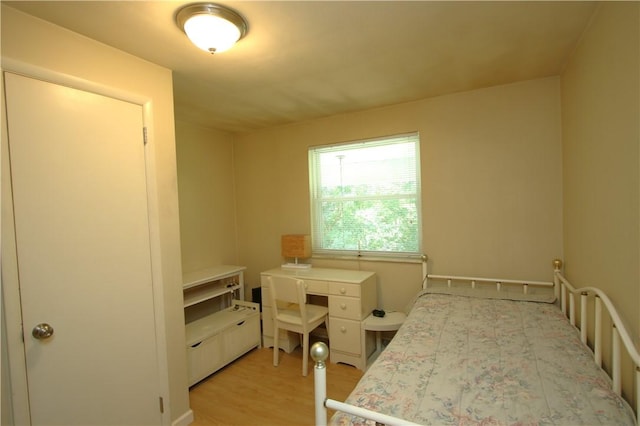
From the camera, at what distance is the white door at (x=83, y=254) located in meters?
1.41

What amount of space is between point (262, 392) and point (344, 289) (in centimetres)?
104

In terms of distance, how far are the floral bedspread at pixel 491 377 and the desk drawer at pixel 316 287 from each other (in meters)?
0.98

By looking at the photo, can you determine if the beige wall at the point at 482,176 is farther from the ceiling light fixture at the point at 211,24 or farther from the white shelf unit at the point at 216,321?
the ceiling light fixture at the point at 211,24

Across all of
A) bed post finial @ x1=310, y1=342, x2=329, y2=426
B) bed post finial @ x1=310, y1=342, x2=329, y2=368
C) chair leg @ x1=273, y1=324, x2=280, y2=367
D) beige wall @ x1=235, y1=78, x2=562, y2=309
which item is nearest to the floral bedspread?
bed post finial @ x1=310, y1=342, x2=329, y2=426

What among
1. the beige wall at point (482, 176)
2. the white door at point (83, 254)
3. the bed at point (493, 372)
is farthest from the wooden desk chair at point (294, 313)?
the white door at point (83, 254)

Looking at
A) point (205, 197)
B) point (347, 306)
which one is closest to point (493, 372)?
point (347, 306)

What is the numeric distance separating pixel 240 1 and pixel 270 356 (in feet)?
9.36

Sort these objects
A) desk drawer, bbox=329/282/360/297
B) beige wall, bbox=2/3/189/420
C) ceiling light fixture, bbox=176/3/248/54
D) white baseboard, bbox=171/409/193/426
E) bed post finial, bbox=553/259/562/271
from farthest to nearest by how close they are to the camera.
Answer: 1. desk drawer, bbox=329/282/360/297
2. bed post finial, bbox=553/259/562/271
3. white baseboard, bbox=171/409/193/426
4. beige wall, bbox=2/3/189/420
5. ceiling light fixture, bbox=176/3/248/54

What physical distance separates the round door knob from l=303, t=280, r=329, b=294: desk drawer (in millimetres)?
1827

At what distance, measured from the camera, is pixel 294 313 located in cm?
287

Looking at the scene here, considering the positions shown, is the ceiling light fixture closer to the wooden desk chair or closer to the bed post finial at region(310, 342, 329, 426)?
the bed post finial at region(310, 342, 329, 426)

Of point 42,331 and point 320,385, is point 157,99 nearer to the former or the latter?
point 42,331

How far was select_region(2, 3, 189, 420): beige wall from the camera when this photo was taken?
148 cm

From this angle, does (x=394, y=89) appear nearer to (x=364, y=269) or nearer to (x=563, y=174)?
Answer: (x=563, y=174)
